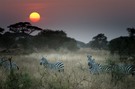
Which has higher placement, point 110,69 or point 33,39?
point 33,39

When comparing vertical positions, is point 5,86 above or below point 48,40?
below

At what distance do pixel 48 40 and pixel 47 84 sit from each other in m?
33.4

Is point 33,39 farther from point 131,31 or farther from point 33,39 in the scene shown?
point 131,31

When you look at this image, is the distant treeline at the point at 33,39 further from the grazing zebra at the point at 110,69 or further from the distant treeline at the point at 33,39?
the grazing zebra at the point at 110,69

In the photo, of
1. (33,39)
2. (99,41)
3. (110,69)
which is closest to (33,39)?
(33,39)

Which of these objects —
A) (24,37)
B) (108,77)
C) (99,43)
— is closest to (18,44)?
(24,37)

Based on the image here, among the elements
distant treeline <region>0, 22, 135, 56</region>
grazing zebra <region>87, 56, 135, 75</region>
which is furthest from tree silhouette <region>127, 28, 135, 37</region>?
grazing zebra <region>87, 56, 135, 75</region>

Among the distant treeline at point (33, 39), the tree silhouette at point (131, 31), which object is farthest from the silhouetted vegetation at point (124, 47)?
the distant treeline at point (33, 39)

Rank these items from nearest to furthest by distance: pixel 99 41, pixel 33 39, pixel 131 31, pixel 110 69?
pixel 110 69
pixel 131 31
pixel 33 39
pixel 99 41

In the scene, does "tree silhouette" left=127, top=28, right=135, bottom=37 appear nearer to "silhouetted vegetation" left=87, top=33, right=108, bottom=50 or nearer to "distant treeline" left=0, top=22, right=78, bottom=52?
"distant treeline" left=0, top=22, right=78, bottom=52

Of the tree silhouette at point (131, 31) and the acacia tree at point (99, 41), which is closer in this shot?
the tree silhouette at point (131, 31)

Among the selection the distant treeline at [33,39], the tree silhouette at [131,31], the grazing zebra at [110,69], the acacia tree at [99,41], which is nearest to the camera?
the grazing zebra at [110,69]

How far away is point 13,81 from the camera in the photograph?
9.92 metres

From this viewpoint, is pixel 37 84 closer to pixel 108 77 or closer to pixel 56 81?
pixel 56 81
